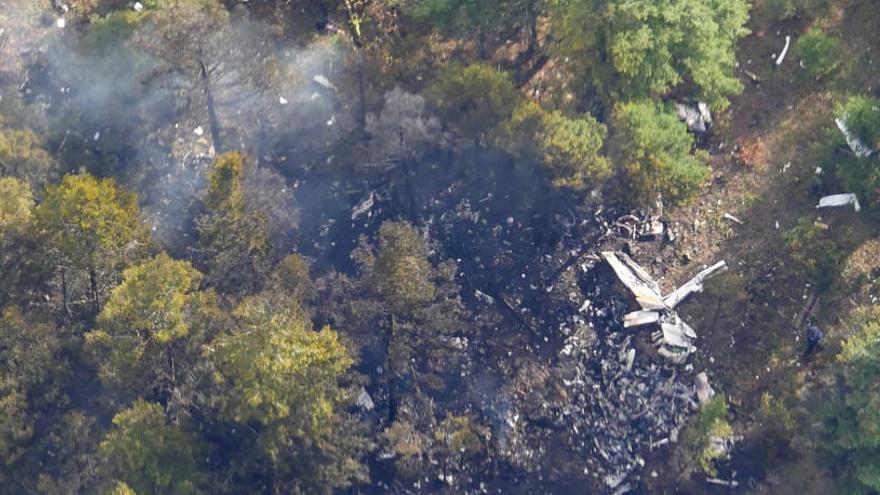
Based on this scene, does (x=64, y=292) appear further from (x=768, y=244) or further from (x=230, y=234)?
(x=768, y=244)

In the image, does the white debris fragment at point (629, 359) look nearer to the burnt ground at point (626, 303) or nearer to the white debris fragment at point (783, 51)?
the burnt ground at point (626, 303)

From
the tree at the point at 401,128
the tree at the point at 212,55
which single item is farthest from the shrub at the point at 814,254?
the tree at the point at 212,55

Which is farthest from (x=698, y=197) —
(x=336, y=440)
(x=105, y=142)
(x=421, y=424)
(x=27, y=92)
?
(x=27, y=92)

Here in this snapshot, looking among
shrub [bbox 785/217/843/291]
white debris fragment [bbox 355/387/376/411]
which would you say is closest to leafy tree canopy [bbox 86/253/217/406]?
white debris fragment [bbox 355/387/376/411]

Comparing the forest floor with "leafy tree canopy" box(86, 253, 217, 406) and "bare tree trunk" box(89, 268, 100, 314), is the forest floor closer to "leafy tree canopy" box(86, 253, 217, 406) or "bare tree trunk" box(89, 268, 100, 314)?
"leafy tree canopy" box(86, 253, 217, 406)

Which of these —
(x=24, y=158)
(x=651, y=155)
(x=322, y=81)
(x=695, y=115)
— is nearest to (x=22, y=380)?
(x=24, y=158)

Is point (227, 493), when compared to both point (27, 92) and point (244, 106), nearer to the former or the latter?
point (244, 106)
